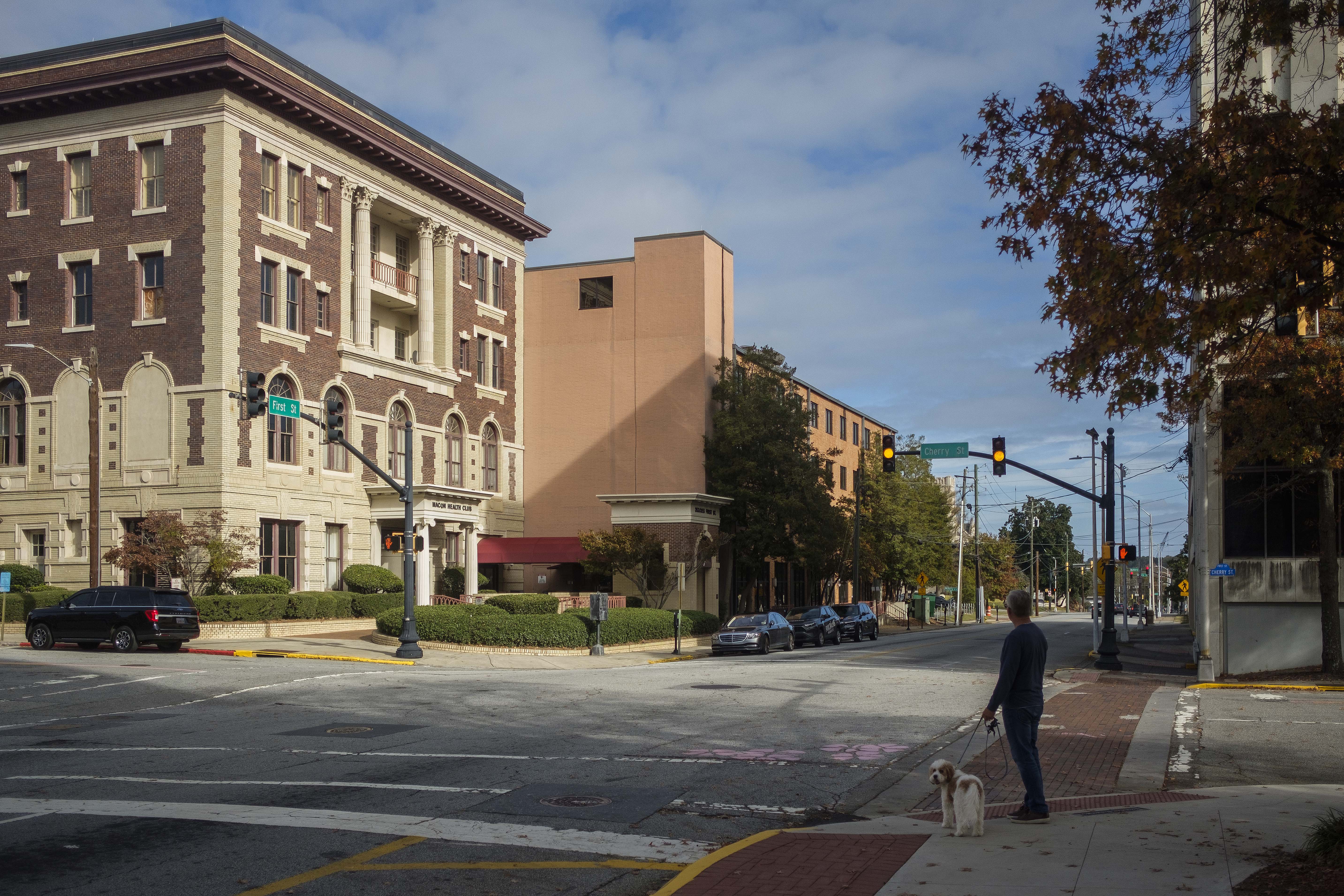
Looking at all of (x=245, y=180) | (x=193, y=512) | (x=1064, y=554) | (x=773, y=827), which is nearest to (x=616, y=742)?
(x=773, y=827)

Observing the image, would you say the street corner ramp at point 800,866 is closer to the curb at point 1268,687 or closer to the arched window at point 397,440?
the curb at point 1268,687

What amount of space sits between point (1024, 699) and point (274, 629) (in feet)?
104

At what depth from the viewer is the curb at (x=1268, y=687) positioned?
22781 mm

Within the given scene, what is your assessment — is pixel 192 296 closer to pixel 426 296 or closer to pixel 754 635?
pixel 426 296

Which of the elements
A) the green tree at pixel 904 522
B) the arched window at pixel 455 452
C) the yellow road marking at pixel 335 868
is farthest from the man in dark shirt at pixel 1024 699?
the green tree at pixel 904 522

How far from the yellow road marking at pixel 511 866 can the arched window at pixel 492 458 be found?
151ft

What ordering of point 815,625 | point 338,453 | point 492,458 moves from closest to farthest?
1. point 815,625
2. point 338,453
3. point 492,458

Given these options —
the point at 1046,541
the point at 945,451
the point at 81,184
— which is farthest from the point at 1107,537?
the point at 1046,541

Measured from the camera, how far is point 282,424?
41.4 m

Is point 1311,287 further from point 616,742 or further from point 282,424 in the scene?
point 282,424

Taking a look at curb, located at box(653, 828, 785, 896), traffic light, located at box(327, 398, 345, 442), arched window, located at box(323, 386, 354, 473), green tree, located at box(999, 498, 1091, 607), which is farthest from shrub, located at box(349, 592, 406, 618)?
green tree, located at box(999, 498, 1091, 607)

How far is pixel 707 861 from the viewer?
7934 mm

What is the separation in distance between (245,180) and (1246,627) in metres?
33.4

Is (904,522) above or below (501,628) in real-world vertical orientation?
above
